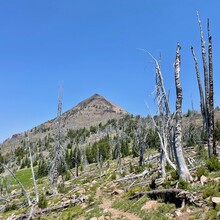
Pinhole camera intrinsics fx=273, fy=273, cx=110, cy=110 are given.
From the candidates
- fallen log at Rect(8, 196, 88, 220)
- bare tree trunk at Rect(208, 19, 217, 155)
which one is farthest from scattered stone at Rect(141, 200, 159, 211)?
fallen log at Rect(8, 196, 88, 220)

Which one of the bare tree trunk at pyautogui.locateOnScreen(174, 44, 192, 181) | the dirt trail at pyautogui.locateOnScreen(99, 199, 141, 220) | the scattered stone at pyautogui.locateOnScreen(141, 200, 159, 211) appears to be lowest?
the dirt trail at pyautogui.locateOnScreen(99, 199, 141, 220)

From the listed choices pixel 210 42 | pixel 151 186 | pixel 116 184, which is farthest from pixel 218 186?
pixel 116 184

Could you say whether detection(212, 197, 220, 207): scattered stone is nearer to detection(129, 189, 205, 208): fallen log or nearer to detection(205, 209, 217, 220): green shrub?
detection(205, 209, 217, 220): green shrub

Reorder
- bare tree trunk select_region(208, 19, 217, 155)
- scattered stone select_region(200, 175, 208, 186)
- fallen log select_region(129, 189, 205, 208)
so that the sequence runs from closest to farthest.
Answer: fallen log select_region(129, 189, 205, 208), scattered stone select_region(200, 175, 208, 186), bare tree trunk select_region(208, 19, 217, 155)

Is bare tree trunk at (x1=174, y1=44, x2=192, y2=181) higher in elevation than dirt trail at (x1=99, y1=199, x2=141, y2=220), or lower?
higher

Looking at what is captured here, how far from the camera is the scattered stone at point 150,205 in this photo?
12692 mm

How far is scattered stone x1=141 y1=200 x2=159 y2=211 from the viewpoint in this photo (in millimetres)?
12692

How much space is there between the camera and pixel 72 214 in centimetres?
1717

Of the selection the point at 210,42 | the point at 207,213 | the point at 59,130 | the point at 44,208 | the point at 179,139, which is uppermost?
the point at 210,42

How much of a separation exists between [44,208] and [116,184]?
6265 mm

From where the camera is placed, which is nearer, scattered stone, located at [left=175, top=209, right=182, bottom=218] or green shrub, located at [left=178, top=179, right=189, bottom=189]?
scattered stone, located at [left=175, top=209, right=182, bottom=218]

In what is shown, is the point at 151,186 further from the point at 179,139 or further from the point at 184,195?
the point at 184,195

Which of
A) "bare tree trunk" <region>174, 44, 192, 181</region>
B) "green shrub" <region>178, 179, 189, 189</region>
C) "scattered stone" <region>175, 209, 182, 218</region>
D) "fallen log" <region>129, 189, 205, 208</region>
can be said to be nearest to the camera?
"scattered stone" <region>175, 209, 182, 218</region>

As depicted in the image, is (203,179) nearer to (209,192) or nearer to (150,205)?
(209,192)
